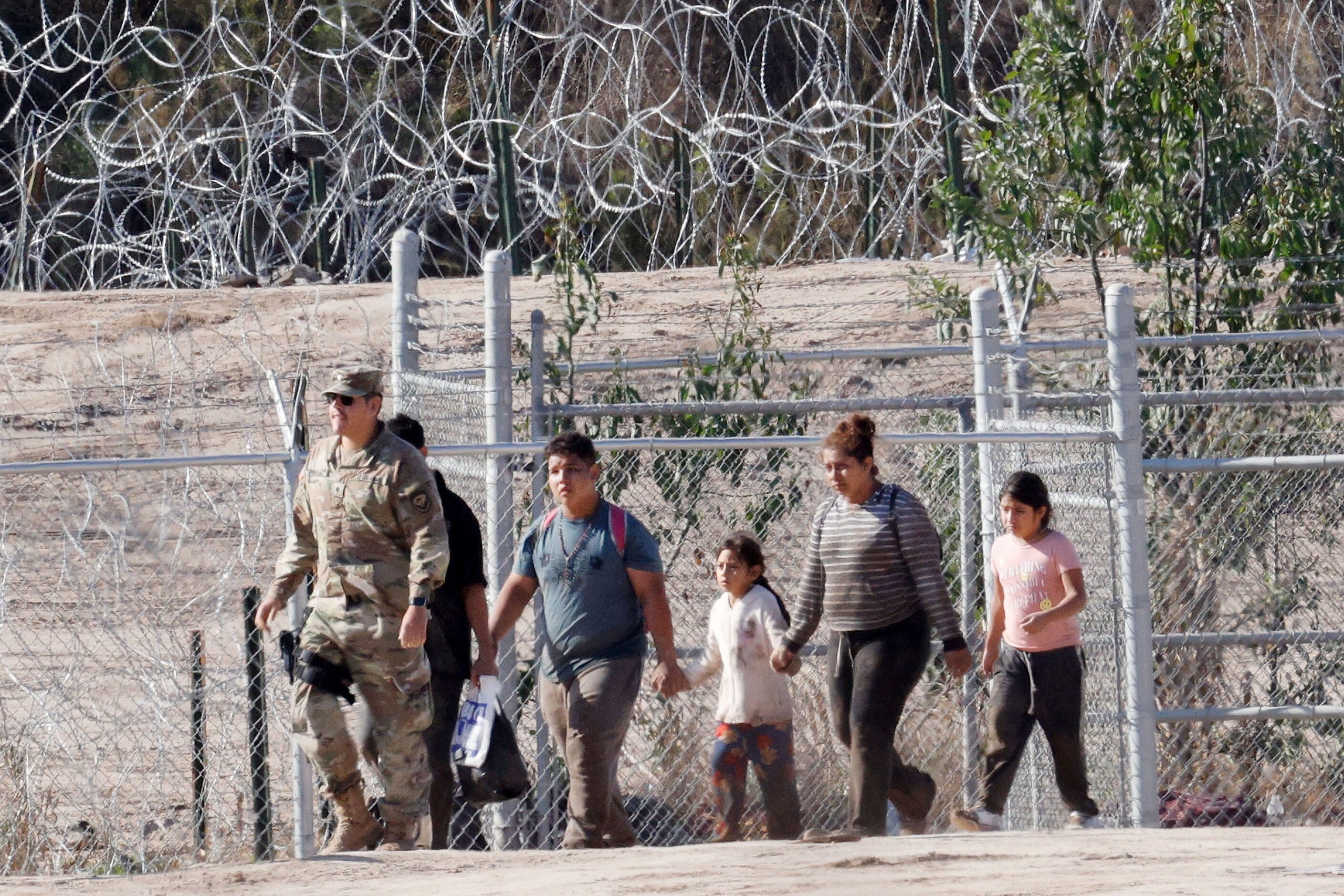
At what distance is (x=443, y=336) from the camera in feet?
41.2

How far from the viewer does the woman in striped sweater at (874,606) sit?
4949mm

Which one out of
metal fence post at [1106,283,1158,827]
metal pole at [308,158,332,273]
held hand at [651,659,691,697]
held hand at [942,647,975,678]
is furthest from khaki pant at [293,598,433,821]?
metal pole at [308,158,332,273]

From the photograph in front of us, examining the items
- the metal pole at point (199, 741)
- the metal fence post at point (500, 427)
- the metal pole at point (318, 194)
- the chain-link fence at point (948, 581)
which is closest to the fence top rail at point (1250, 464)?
the chain-link fence at point (948, 581)

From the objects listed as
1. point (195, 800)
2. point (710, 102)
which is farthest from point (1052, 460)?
point (710, 102)

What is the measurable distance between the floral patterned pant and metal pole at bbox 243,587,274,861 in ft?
4.46

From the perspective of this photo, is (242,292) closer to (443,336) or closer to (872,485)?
(443,336)

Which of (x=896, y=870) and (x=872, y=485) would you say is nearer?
(x=896, y=870)

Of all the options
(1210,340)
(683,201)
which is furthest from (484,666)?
(683,201)

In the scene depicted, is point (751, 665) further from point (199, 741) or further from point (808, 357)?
point (808, 357)

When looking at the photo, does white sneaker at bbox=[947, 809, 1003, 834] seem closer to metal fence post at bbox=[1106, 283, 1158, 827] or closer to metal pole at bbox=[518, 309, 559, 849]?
metal fence post at bbox=[1106, 283, 1158, 827]

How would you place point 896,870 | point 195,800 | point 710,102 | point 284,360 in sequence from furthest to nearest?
point 710,102 < point 284,360 < point 195,800 < point 896,870

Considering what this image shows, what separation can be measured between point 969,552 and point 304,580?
2.31 metres

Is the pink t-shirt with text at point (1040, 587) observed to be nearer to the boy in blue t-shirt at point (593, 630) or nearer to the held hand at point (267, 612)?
the boy in blue t-shirt at point (593, 630)

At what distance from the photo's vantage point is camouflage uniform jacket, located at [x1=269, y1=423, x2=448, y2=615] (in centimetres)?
471
